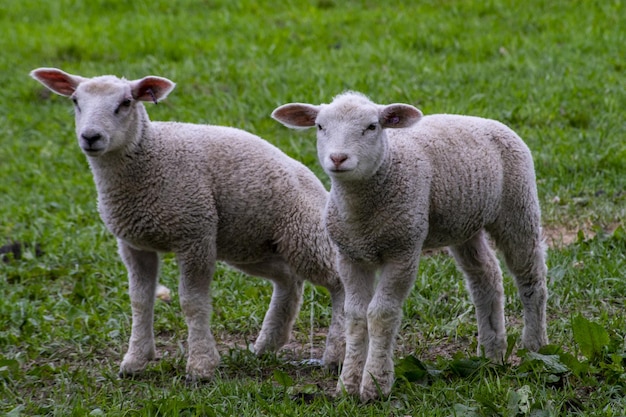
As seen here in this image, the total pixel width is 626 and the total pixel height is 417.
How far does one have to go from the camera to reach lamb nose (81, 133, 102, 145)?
481cm

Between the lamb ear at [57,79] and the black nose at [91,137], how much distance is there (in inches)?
20.4

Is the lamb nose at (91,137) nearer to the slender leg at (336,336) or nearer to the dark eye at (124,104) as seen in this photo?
the dark eye at (124,104)

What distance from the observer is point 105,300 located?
6.58 metres

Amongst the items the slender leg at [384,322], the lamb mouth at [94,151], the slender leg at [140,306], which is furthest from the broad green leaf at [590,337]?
the lamb mouth at [94,151]

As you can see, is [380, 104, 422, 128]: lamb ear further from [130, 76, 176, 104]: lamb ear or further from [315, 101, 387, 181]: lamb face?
[130, 76, 176, 104]: lamb ear

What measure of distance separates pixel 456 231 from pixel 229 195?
1.31m

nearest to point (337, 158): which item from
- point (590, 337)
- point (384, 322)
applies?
point (384, 322)

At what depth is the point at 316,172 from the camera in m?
8.08

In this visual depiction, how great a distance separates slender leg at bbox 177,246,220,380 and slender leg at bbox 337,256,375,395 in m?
0.83

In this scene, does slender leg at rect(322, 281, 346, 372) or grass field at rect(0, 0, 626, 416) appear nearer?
grass field at rect(0, 0, 626, 416)

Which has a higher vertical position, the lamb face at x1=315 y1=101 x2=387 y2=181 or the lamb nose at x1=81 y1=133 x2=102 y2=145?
the lamb face at x1=315 y1=101 x2=387 y2=181

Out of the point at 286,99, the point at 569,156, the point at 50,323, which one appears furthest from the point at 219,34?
the point at 50,323

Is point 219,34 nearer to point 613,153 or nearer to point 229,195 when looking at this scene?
point 613,153

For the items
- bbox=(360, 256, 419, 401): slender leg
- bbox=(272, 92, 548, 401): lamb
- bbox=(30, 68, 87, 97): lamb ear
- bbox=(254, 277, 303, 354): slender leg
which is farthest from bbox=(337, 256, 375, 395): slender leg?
bbox=(30, 68, 87, 97): lamb ear
